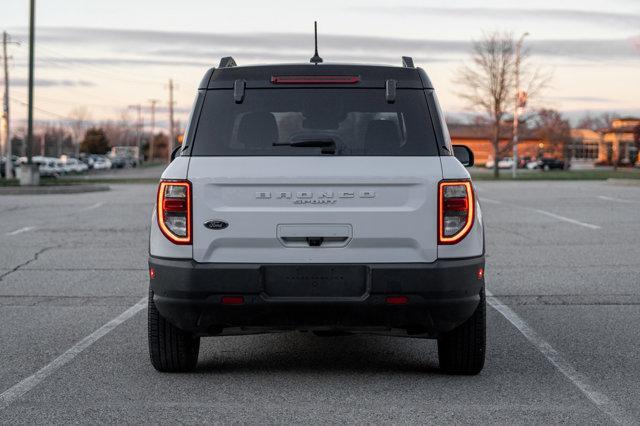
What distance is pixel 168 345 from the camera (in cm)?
601

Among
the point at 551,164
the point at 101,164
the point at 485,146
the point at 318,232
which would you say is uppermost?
the point at 485,146

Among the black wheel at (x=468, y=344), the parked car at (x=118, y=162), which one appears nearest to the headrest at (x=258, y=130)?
the black wheel at (x=468, y=344)

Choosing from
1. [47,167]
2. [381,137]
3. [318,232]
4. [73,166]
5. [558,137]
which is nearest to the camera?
[318,232]

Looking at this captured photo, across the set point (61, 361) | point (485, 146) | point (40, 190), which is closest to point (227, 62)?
point (61, 361)

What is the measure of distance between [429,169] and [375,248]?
0.55 meters

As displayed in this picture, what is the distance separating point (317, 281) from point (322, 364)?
1.26 metres

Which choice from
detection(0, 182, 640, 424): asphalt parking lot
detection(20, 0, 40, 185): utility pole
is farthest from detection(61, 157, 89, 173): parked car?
detection(0, 182, 640, 424): asphalt parking lot

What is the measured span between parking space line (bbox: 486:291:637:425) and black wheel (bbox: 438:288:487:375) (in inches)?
24.2

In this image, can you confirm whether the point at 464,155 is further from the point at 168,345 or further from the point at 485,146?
the point at 485,146

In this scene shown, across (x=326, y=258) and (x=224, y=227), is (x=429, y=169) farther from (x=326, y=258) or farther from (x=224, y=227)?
(x=224, y=227)

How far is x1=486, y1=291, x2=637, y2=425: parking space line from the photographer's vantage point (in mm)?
5148

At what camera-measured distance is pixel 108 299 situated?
9609 millimetres

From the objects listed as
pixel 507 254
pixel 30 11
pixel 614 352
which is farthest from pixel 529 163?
pixel 614 352

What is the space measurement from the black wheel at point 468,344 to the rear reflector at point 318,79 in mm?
1536
